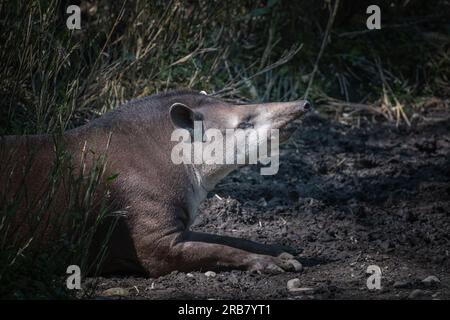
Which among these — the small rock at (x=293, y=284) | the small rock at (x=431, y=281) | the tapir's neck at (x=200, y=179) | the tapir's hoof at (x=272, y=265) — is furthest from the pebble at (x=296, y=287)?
the tapir's neck at (x=200, y=179)

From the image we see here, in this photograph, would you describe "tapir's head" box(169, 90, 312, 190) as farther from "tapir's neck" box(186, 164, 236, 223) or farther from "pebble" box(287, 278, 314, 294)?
"pebble" box(287, 278, 314, 294)

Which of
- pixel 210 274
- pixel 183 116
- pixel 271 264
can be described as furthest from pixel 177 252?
pixel 183 116

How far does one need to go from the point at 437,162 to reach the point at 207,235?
3332mm

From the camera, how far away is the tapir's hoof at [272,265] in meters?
6.36

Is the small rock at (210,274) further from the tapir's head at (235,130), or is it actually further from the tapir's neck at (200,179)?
the tapir's head at (235,130)

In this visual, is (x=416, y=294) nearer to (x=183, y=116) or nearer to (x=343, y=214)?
(x=343, y=214)

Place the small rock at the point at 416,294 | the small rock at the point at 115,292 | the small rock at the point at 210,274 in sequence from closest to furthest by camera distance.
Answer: the small rock at the point at 416,294 → the small rock at the point at 115,292 → the small rock at the point at 210,274

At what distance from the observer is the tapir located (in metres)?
6.30

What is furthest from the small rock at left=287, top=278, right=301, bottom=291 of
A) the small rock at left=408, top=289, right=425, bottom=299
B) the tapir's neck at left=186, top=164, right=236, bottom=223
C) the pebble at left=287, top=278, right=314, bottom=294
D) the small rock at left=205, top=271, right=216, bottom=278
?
the tapir's neck at left=186, top=164, right=236, bottom=223

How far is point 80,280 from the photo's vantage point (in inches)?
217

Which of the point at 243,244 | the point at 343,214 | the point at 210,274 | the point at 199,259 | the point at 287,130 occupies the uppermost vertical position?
the point at 287,130

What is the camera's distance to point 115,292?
5.91 metres

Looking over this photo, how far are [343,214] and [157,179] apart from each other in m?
1.93
